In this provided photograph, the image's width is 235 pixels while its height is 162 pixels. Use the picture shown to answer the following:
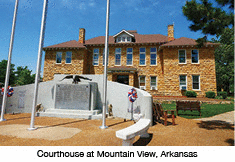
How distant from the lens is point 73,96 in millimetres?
9117

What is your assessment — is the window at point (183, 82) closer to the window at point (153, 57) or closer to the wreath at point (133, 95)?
the window at point (153, 57)

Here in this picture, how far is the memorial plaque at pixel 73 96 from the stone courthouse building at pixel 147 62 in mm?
10081

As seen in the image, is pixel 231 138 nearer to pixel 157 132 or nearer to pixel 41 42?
pixel 157 132

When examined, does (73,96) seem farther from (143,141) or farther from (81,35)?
(81,35)

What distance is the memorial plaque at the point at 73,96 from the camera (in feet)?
29.4

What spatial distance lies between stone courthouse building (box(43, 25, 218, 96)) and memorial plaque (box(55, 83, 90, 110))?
10.1 m

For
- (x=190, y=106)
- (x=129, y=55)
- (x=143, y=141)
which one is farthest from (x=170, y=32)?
(x=143, y=141)

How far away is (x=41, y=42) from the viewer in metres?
5.98

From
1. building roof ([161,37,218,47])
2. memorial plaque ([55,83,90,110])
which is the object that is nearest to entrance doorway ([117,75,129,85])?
building roof ([161,37,218,47])

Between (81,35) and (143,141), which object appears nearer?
(143,141)

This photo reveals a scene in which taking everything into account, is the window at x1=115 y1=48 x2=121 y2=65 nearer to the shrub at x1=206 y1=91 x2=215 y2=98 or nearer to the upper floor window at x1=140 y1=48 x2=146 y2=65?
the upper floor window at x1=140 y1=48 x2=146 y2=65

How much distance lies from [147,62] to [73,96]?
14.1m

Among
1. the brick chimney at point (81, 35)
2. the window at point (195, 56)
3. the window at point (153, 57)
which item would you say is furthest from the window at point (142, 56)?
the brick chimney at point (81, 35)

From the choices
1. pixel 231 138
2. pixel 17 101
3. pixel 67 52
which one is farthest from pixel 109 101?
pixel 67 52
